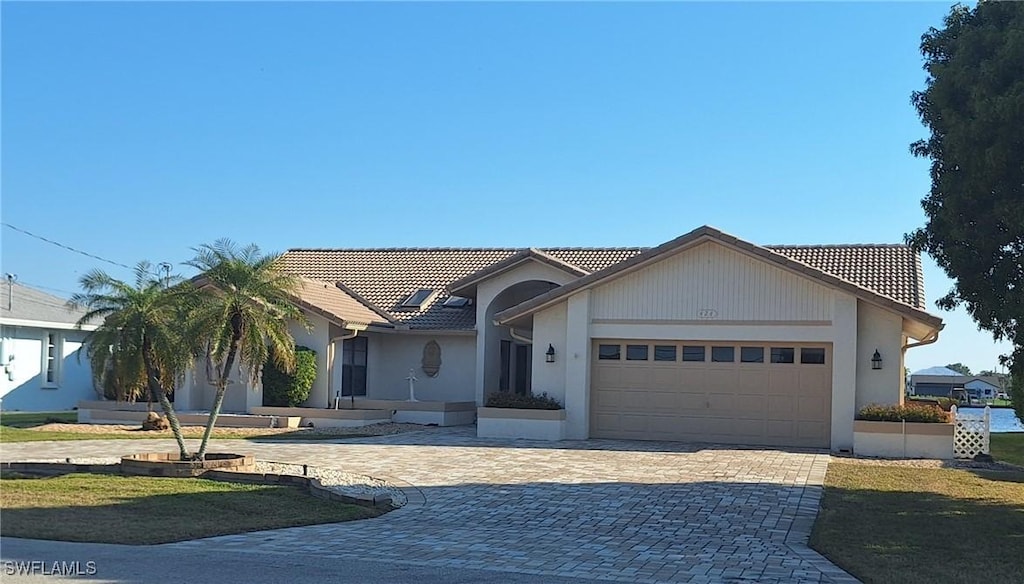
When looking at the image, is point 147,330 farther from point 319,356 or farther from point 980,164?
point 980,164

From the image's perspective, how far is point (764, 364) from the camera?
21.8 metres

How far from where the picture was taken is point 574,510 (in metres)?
12.9

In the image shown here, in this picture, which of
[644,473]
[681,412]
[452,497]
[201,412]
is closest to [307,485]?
[452,497]

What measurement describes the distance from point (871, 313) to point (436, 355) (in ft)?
41.1

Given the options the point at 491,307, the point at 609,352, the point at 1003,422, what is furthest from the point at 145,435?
the point at 1003,422

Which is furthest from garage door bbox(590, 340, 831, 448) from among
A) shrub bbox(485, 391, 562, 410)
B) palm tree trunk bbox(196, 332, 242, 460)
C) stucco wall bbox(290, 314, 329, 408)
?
palm tree trunk bbox(196, 332, 242, 460)

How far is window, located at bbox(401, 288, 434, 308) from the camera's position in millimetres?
30031

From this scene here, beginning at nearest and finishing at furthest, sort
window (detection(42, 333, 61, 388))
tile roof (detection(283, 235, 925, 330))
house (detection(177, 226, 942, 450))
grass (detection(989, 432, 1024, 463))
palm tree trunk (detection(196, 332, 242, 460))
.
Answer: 1. palm tree trunk (detection(196, 332, 242, 460))
2. house (detection(177, 226, 942, 450))
3. grass (detection(989, 432, 1024, 463))
4. tile roof (detection(283, 235, 925, 330))
5. window (detection(42, 333, 61, 388))

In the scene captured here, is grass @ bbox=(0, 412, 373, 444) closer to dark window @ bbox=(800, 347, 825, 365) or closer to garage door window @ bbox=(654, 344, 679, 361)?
garage door window @ bbox=(654, 344, 679, 361)

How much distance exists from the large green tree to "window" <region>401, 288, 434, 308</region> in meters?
18.2

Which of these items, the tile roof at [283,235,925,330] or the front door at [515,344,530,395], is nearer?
the tile roof at [283,235,925,330]

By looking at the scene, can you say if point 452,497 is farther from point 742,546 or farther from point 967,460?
point 967,460

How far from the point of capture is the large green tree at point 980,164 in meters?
11.9

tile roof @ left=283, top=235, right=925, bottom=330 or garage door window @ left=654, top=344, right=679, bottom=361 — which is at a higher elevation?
tile roof @ left=283, top=235, right=925, bottom=330
